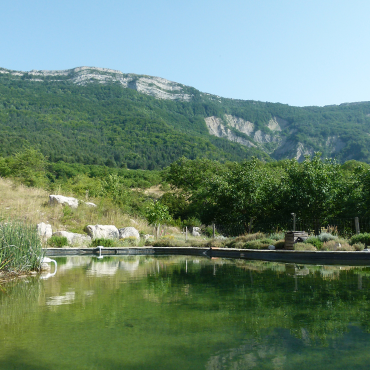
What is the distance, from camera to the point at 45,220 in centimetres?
1794

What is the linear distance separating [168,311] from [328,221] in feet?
41.0

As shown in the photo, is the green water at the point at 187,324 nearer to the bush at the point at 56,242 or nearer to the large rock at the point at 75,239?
the bush at the point at 56,242

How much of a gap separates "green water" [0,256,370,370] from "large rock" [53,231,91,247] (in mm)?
9108

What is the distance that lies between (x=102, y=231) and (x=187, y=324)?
14.0 metres

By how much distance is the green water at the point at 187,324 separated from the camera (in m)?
3.10

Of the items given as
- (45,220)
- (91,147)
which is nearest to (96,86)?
(91,147)

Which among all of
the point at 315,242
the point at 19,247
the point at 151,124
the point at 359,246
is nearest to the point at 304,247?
the point at 315,242

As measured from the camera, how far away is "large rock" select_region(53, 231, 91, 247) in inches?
641

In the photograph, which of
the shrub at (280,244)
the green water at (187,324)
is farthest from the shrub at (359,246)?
the green water at (187,324)

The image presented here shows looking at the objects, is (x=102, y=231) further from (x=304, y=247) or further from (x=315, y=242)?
(x=315, y=242)

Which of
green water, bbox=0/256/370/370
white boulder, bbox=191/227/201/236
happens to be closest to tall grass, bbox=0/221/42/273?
green water, bbox=0/256/370/370

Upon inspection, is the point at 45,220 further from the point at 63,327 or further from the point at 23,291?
the point at 63,327

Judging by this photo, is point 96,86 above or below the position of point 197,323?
above

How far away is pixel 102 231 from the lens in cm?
1764
